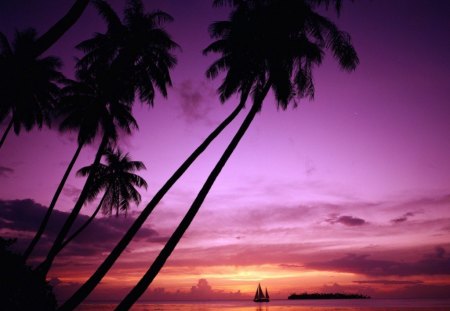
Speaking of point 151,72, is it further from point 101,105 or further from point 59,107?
point 59,107

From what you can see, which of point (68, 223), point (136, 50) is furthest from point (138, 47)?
point (68, 223)

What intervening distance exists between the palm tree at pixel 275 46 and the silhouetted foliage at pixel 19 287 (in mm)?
8499

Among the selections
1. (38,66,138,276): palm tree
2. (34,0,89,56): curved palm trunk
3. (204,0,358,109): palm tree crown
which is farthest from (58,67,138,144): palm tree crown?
(34,0,89,56): curved palm trunk

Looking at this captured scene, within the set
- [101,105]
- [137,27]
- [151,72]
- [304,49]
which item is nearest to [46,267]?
[101,105]

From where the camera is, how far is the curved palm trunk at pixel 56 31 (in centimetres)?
616

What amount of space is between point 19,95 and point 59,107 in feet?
7.70

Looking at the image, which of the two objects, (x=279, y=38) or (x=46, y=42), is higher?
(x=279, y=38)

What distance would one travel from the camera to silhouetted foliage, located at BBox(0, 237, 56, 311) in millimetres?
11372

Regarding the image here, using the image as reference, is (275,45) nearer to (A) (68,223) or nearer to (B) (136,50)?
(B) (136,50)

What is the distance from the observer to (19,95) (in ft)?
71.6

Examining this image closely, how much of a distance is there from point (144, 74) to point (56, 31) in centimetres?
1239

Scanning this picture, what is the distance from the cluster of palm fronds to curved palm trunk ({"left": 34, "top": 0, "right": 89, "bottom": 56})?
14.8 ft

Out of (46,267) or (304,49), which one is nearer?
(304,49)

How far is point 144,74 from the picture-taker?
60.3 ft
